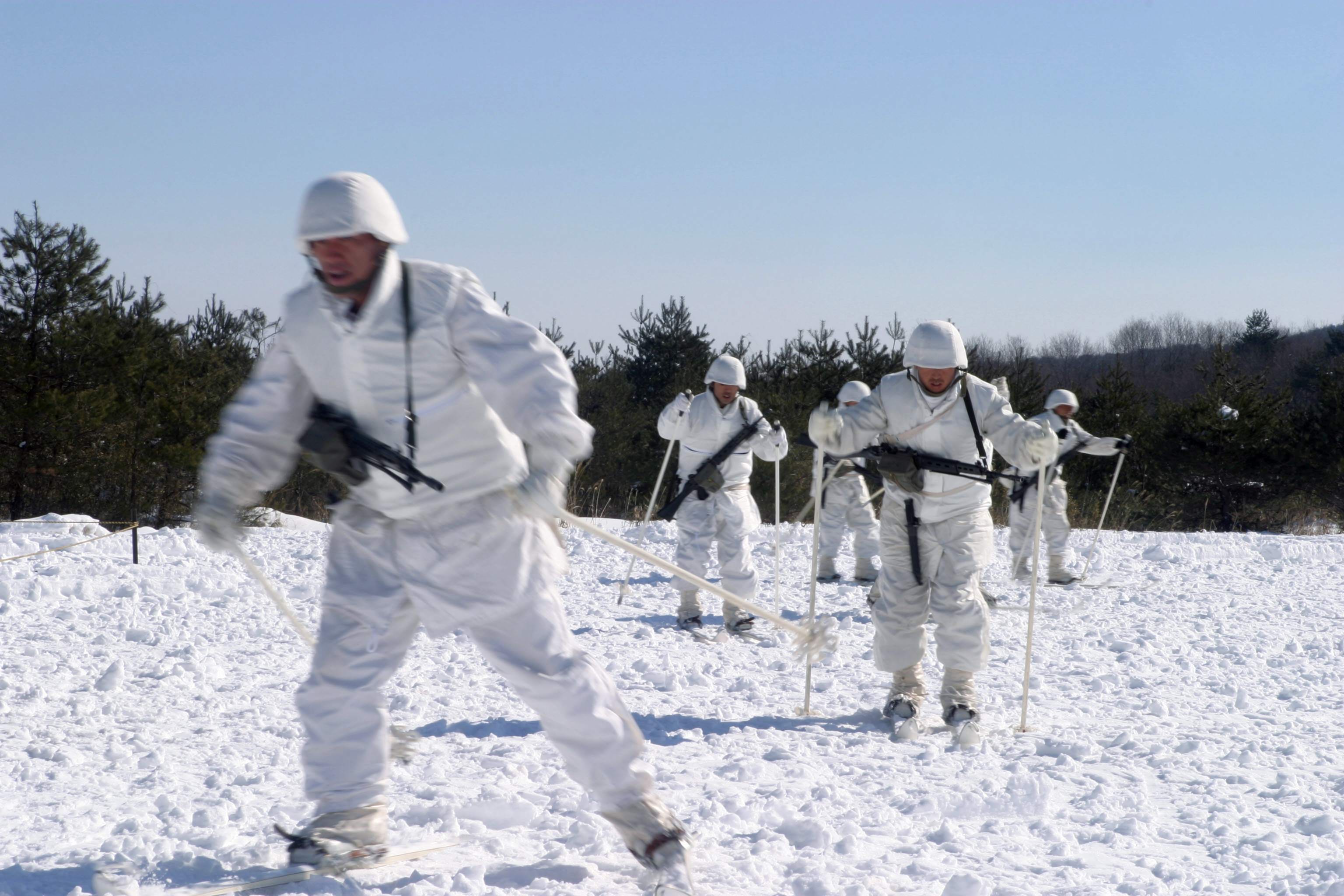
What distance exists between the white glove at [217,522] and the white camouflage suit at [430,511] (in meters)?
0.04

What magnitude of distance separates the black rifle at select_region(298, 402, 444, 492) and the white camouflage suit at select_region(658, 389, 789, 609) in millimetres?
5345

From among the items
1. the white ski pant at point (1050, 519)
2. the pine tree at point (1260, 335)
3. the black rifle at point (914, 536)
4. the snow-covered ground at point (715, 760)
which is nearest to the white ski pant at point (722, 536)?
the snow-covered ground at point (715, 760)

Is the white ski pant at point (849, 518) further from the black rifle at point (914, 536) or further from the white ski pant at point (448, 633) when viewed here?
the white ski pant at point (448, 633)

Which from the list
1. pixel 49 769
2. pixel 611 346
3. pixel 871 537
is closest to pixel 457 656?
pixel 49 769

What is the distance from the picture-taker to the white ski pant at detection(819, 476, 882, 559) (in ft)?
36.1

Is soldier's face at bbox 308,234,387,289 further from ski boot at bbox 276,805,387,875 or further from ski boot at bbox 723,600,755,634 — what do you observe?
ski boot at bbox 723,600,755,634

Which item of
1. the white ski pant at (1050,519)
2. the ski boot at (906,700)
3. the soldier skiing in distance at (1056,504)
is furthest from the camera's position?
the white ski pant at (1050,519)

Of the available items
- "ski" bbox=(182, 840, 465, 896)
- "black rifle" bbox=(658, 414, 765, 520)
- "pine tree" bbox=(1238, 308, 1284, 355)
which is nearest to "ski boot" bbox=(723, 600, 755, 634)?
"black rifle" bbox=(658, 414, 765, 520)

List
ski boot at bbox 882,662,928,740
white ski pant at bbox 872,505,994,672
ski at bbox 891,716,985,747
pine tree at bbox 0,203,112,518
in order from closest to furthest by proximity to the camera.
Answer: ski at bbox 891,716,985,747
ski boot at bbox 882,662,928,740
white ski pant at bbox 872,505,994,672
pine tree at bbox 0,203,112,518

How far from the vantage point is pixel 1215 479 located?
24.6 metres

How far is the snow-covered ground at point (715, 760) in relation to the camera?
3086 mm

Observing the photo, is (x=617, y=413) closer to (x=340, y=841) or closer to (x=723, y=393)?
(x=723, y=393)

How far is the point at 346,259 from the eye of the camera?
9.11ft

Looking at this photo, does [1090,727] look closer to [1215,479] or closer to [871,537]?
[871,537]
